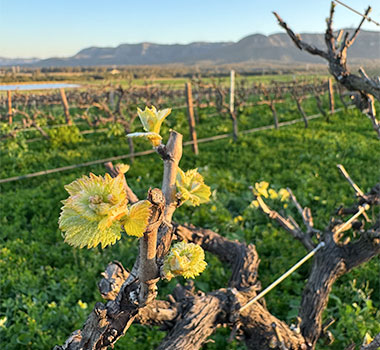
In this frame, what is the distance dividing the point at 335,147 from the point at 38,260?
804 cm

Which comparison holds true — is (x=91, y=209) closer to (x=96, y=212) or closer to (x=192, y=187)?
(x=96, y=212)

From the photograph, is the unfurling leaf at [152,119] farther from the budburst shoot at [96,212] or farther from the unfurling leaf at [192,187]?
the budburst shoot at [96,212]

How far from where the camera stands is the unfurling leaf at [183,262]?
0.88 metres

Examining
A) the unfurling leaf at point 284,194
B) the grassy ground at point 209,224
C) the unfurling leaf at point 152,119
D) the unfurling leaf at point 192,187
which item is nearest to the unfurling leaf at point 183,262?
the unfurling leaf at point 192,187

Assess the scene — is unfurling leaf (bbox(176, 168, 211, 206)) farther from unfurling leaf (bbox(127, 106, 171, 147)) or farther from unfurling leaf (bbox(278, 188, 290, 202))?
unfurling leaf (bbox(278, 188, 290, 202))

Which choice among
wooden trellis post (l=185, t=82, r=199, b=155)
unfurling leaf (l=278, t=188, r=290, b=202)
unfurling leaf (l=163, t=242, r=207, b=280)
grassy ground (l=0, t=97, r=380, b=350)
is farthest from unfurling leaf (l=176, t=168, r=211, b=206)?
wooden trellis post (l=185, t=82, r=199, b=155)

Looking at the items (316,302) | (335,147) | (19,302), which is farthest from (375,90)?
(335,147)

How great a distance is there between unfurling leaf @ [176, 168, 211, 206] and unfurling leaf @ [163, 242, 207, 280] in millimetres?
160

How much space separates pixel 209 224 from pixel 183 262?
4929 mm

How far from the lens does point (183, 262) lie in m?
0.89

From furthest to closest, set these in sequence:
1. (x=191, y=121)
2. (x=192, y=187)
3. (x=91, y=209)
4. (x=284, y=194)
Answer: (x=191, y=121) < (x=284, y=194) < (x=192, y=187) < (x=91, y=209)

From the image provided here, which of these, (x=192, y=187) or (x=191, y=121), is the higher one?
(x=192, y=187)

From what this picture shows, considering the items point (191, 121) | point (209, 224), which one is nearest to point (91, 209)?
point (209, 224)

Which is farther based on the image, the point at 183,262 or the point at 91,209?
the point at 183,262
